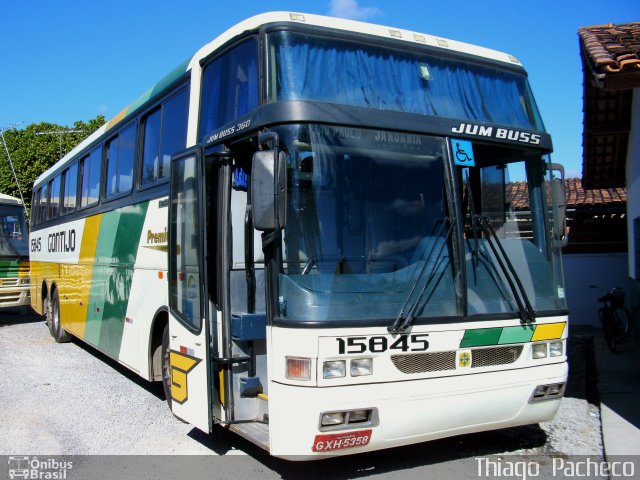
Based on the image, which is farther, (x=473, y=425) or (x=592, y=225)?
(x=592, y=225)

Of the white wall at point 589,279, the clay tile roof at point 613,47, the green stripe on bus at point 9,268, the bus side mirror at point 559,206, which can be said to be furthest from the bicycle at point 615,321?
the green stripe on bus at point 9,268

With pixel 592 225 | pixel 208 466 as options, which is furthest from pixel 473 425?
pixel 592 225

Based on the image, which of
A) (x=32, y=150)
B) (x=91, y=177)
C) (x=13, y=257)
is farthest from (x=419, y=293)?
(x=32, y=150)

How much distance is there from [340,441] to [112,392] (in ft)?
15.8

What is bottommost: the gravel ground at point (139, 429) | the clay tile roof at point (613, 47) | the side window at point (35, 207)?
the gravel ground at point (139, 429)

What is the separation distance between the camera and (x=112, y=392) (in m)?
8.34

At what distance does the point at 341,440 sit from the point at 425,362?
82cm

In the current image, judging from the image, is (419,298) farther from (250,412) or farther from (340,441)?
(250,412)

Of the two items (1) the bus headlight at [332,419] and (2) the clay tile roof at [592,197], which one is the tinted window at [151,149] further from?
(2) the clay tile roof at [592,197]

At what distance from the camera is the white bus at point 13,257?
616 inches

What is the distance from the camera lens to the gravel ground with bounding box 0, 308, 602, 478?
5898mm

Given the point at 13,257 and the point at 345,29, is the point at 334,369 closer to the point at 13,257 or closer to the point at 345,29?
the point at 345,29

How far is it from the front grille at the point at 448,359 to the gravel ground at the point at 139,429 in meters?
1.16

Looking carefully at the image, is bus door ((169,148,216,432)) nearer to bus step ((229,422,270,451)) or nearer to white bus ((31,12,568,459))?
white bus ((31,12,568,459))
